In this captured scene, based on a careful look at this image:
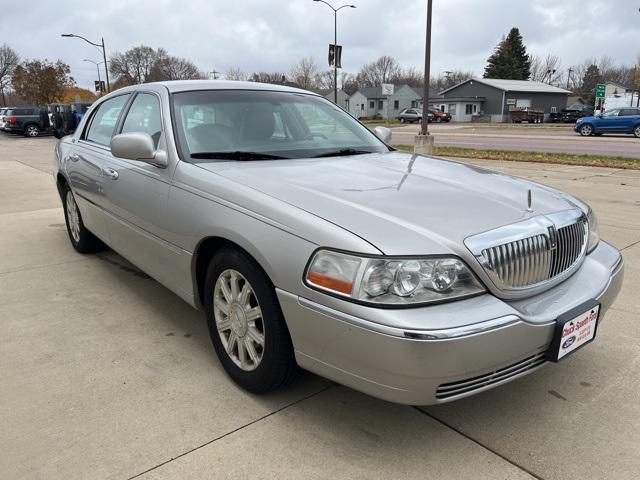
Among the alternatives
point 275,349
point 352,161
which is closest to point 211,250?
point 275,349

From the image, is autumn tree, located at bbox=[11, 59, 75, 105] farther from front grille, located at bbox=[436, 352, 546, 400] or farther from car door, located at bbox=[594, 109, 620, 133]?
front grille, located at bbox=[436, 352, 546, 400]

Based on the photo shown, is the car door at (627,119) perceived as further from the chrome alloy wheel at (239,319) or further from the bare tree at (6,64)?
the bare tree at (6,64)

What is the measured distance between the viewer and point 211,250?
2.83 m

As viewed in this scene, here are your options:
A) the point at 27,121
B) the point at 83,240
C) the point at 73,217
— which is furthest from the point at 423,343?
the point at 27,121

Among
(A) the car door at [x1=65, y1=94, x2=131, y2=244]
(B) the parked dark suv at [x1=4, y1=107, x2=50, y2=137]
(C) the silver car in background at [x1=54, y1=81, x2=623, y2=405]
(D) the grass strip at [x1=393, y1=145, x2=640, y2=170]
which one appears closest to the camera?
(C) the silver car in background at [x1=54, y1=81, x2=623, y2=405]

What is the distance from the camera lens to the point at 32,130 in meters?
31.2

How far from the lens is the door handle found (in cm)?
372

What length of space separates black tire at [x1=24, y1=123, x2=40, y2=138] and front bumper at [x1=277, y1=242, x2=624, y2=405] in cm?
3412

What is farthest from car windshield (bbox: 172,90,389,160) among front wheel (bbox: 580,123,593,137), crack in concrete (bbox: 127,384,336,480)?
front wheel (bbox: 580,123,593,137)

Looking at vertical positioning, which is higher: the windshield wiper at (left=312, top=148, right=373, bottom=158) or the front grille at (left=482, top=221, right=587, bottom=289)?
the windshield wiper at (left=312, top=148, right=373, bottom=158)

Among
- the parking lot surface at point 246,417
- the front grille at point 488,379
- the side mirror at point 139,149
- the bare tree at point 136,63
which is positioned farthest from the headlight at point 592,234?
the bare tree at point 136,63

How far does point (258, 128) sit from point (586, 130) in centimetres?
2813

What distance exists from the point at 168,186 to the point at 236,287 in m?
0.82

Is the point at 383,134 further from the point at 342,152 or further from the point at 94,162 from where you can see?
the point at 94,162
